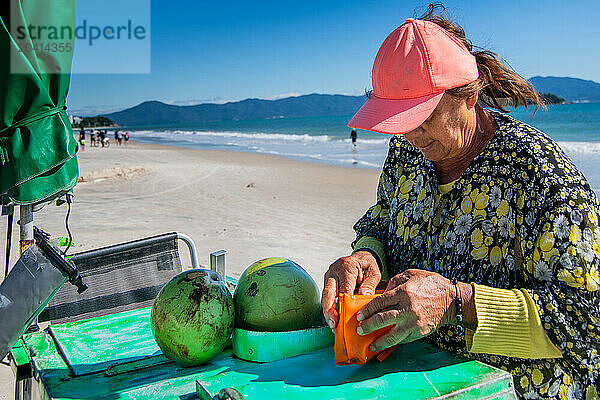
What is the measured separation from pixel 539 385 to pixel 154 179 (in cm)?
1459

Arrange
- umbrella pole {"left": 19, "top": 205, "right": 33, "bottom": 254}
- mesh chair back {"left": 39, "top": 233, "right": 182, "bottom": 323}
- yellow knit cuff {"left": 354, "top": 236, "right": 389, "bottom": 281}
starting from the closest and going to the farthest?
yellow knit cuff {"left": 354, "top": 236, "right": 389, "bottom": 281}
umbrella pole {"left": 19, "top": 205, "right": 33, "bottom": 254}
mesh chair back {"left": 39, "top": 233, "right": 182, "bottom": 323}

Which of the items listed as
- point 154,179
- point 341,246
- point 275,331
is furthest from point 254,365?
point 154,179

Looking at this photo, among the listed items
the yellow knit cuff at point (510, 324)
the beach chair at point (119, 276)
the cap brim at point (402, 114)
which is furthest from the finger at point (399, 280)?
the beach chair at point (119, 276)

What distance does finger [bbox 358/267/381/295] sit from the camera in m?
2.02

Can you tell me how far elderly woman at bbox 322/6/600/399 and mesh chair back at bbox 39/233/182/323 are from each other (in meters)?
1.65

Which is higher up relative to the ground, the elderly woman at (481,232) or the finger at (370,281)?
the elderly woman at (481,232)

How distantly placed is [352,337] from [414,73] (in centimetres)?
92

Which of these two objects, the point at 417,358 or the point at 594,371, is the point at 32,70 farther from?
the point at 594,371

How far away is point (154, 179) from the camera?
15430mm

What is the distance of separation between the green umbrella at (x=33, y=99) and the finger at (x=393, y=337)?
57.6 inches

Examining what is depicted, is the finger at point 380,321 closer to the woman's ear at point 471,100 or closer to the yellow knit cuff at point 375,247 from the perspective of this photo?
the yellow knit cuff at point 375,247

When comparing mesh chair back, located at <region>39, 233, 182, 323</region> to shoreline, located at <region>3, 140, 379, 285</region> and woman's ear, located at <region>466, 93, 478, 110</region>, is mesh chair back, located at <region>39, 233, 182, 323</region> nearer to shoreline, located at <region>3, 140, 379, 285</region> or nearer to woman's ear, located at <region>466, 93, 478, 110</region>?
woman's ear, located at <region>466, 93, 478, 110</region>

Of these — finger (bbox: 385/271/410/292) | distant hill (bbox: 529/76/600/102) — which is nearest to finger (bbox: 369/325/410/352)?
finger (bbox: 385/271/410/292)

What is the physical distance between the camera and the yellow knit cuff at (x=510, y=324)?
169 cm
